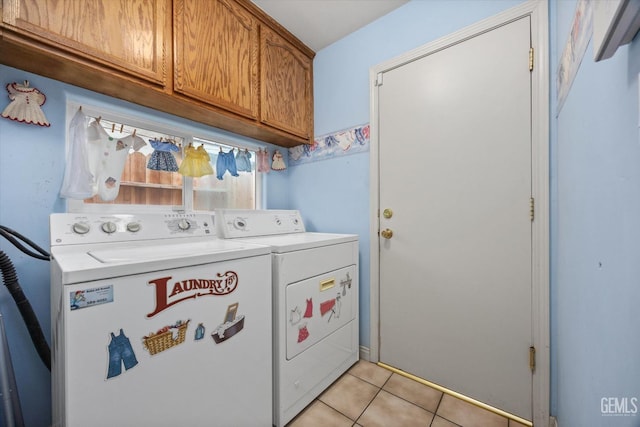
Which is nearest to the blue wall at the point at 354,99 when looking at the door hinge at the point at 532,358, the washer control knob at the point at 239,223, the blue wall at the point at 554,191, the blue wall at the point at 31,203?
the blue wall at the point at 554,191

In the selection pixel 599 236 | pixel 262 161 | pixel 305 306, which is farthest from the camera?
pixel 262 161

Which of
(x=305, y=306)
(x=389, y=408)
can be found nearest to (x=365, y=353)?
(x=389, y=408)

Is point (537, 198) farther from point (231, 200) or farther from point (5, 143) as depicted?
point (5, 143)

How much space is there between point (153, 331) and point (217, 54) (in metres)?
1.54

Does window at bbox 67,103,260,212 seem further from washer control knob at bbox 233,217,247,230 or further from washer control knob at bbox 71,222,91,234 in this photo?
washer control knob at bbox 233,217,247,230

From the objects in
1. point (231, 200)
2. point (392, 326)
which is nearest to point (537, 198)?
point (392, 326)

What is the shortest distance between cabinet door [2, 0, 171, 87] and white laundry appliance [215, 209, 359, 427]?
0.90m

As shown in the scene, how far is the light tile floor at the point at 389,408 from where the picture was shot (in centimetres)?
133

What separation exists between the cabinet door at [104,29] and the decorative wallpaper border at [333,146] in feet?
3.92

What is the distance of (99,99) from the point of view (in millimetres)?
1401

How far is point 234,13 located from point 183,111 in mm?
719

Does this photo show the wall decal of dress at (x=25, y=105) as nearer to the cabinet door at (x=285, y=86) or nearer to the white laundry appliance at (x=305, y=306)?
the white laundry appliance at (x=305, y=306)

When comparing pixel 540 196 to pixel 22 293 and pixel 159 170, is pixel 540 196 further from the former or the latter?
pixel 22 293

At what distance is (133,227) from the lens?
131 centimetres
